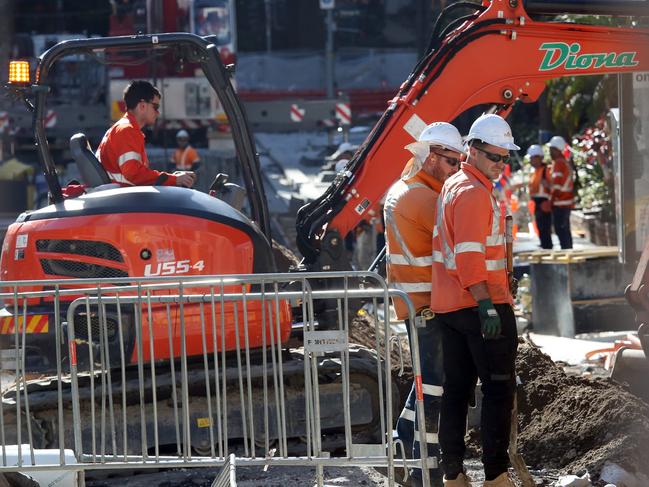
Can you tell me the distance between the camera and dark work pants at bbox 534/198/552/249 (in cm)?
1756

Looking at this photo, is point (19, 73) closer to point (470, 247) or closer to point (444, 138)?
point (444, 138)

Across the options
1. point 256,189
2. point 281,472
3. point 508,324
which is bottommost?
point 281,472

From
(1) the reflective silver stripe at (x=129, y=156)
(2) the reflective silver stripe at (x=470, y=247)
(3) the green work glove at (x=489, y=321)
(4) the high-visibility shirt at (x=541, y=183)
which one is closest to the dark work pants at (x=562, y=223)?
(4) the high-visibility shirt at (x=541, y=183)

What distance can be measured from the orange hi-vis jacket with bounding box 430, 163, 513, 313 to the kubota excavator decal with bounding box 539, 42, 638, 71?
261 cm

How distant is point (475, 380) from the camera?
6.88m

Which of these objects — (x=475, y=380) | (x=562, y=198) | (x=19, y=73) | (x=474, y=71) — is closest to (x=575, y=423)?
(x=475, y=380)

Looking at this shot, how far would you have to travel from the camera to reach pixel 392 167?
9047mm

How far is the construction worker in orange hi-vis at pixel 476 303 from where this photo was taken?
6.52m

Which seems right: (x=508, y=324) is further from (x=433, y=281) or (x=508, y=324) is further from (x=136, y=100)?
(x=136, y=100)

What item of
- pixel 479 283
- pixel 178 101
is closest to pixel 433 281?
pixel 479 283

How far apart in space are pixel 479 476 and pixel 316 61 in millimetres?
29974

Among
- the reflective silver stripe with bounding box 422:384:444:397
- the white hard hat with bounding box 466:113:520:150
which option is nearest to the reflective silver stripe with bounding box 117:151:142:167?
the white hard hat with bounding box 466:113:520:150

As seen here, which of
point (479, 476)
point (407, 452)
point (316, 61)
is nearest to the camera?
point (407, 452)

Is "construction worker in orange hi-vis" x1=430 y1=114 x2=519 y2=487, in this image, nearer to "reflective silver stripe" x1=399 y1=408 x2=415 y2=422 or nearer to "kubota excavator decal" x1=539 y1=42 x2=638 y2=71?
"reflective silver stripe" x1=399 y1=408 x2=415 y2=422
